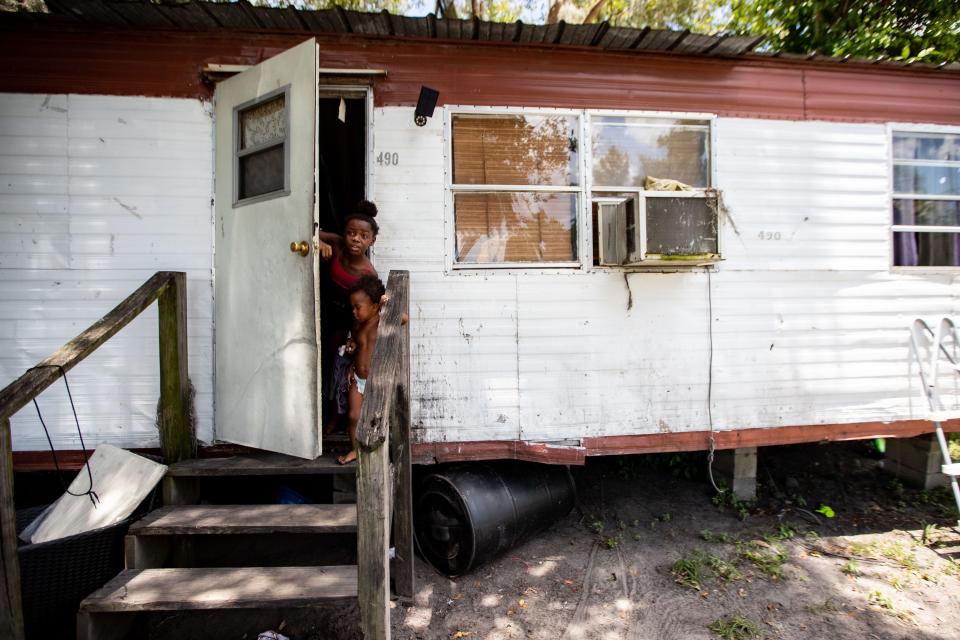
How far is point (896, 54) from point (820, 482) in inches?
189

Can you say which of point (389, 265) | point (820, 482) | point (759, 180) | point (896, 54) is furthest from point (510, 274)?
point (896, 54)

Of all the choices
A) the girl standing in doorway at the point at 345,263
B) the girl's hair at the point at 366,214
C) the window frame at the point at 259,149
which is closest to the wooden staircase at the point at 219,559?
the girl standing in doorway at the point at 345,263

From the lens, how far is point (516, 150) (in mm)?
3680

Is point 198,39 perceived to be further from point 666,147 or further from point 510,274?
point 666,147

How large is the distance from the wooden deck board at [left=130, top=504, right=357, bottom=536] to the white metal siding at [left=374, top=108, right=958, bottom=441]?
1.00m

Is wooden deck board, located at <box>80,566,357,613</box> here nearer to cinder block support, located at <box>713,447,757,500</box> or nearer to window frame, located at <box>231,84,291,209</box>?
window frame, located at <box>231,84,291,209</box>

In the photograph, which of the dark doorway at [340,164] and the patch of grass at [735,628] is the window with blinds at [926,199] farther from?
the dark doorway at [340,164]

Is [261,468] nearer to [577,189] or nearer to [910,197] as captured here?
[577,189]

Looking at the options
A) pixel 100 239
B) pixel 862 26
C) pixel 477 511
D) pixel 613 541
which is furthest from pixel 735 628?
pixel 862 26

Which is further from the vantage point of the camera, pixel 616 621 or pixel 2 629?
pixel 616 621

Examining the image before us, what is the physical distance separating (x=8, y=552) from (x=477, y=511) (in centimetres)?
245

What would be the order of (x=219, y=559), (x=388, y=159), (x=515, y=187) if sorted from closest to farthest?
(x=219, y=559), (x=388, y=159), (x=515, y=187)

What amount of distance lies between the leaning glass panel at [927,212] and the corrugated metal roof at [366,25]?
6.28 feet

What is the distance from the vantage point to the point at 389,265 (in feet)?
11.6
